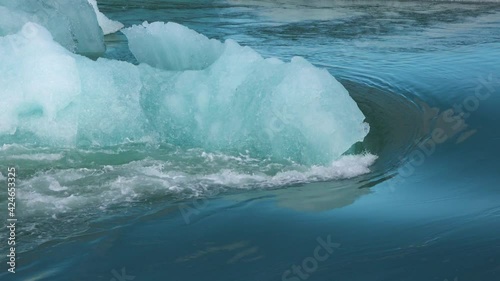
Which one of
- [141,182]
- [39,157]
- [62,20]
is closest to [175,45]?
[39,157]

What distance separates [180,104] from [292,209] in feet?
6.41

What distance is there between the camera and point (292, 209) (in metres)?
5.25

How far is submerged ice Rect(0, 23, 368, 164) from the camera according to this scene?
631 cm

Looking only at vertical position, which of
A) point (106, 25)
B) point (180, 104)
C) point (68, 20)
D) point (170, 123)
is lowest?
point (170, 123)

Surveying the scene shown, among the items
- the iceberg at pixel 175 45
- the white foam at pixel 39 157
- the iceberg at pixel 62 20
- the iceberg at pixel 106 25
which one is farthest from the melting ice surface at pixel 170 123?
the iceberg at pixel 106 25

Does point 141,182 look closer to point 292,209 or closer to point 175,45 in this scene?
point 292,209

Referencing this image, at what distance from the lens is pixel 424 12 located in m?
15.2

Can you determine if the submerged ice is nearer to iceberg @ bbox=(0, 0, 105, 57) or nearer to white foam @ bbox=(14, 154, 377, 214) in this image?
white foam @ bbox=(14, 154, 377, 214)

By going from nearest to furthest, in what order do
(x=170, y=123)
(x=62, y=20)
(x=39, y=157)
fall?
(x=39, y=157), (x=170, y=123), (x=62, y=20)

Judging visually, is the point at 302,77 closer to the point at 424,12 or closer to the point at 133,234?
the point at 133,234

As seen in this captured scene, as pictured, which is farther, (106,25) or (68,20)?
(106,25)

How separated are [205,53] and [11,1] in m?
3.62

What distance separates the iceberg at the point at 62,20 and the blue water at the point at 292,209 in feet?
7.63

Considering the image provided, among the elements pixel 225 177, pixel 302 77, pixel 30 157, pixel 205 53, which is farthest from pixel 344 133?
pixel 30 157
